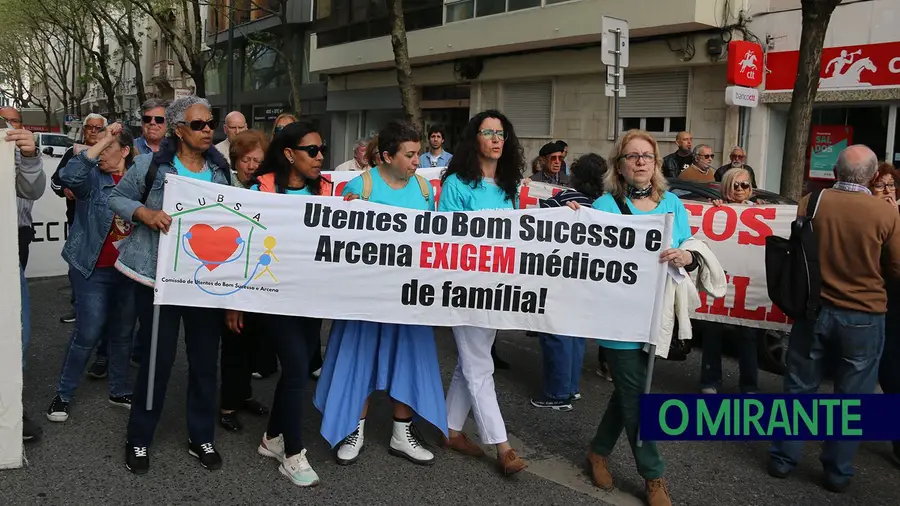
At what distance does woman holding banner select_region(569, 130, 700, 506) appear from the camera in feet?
12.7

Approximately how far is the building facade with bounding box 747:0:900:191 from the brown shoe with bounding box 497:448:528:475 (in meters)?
10.5

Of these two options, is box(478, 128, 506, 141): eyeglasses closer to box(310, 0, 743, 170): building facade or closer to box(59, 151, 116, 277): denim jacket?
box(59, 151, 116, 277): denim jacket

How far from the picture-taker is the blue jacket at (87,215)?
4.63 m

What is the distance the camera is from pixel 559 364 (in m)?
5.38

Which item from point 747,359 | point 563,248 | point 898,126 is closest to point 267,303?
point 563,248

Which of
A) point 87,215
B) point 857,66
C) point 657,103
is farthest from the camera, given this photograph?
point 657,103

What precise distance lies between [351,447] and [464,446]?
0.64 m

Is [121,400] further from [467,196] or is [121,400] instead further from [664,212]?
[664,212]

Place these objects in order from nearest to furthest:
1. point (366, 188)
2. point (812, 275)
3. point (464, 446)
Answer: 1. point (812, 275)
2. point (366, 188)
3. point (464, 446)

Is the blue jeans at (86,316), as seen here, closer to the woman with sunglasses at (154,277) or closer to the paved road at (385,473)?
the paved road at (385,473)

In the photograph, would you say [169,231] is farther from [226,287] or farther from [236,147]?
[236,147]

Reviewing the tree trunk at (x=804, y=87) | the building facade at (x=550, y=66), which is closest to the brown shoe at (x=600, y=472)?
the tree trunk at (x=804, y=87)

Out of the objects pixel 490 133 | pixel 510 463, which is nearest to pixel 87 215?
pixel 490 133

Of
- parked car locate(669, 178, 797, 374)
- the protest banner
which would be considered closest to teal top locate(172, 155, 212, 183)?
the protest banner
